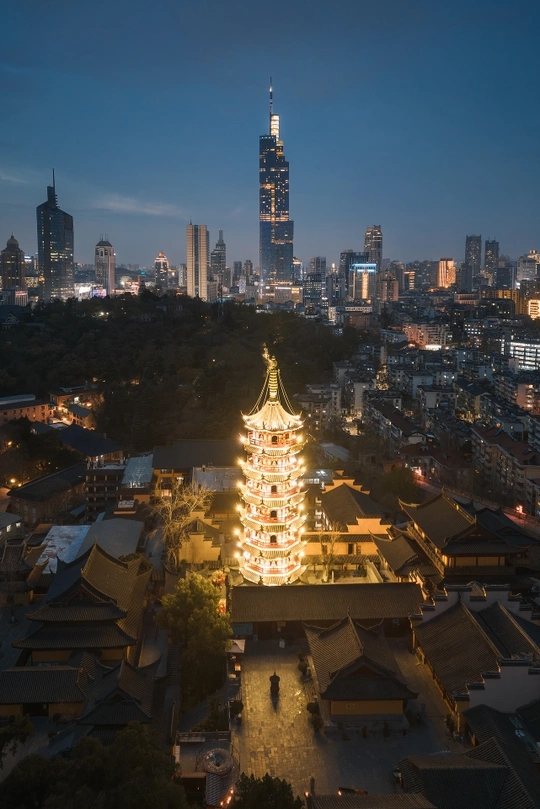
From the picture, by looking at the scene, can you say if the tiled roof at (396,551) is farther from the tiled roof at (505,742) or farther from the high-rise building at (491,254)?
the high-rise building at (491,254)

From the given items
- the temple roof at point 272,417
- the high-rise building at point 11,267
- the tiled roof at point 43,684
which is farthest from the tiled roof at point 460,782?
the high-rise building at point 11,267

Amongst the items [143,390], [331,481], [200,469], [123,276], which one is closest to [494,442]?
[331,481]

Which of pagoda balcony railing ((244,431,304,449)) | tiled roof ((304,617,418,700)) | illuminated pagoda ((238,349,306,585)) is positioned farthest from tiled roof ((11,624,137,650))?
pagoda balcony railing ((244,431,304,449))

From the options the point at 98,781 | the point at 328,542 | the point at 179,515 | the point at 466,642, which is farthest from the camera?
the point at 179,515

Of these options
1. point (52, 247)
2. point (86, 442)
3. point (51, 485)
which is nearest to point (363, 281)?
point (52, 247)

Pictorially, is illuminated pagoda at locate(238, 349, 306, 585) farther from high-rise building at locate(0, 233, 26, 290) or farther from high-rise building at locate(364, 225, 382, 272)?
high-rise building at locate(364, 225, 382, 272)

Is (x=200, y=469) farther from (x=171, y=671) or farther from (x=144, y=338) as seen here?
(x=144, y=338)

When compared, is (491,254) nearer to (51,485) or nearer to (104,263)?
(104,263)
